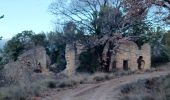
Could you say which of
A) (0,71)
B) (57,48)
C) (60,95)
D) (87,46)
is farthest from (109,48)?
(60,95)

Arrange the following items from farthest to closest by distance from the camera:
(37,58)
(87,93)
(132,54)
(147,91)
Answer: (132,54) < (37,58) < (87,93) < (147,91)

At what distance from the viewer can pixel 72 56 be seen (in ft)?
145

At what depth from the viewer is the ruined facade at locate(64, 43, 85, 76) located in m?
43.9

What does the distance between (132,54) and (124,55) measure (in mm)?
1196

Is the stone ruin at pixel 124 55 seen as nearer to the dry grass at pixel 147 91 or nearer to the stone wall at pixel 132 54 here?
the stone wall at pixel 132 54

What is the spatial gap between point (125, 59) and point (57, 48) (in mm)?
8026

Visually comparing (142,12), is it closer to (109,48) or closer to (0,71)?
(0,71)

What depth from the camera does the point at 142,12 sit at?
20.2 m

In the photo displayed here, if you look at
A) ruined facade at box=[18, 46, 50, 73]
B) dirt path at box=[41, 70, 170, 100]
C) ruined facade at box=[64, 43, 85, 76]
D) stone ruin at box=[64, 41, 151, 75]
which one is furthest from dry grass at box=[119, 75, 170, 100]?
ruined facade at box=[64, 43, 85, 76]

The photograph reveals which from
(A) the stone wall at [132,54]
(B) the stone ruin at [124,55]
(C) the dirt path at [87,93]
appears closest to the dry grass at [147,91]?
(C) the dirt path at [87,93]

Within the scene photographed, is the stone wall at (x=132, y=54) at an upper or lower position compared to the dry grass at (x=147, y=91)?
upper

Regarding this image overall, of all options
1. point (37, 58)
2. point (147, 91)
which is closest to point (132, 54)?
point (37, 58)

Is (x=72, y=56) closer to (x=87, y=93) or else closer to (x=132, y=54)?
(x=132, y=54)

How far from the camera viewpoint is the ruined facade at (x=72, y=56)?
4391 cm
